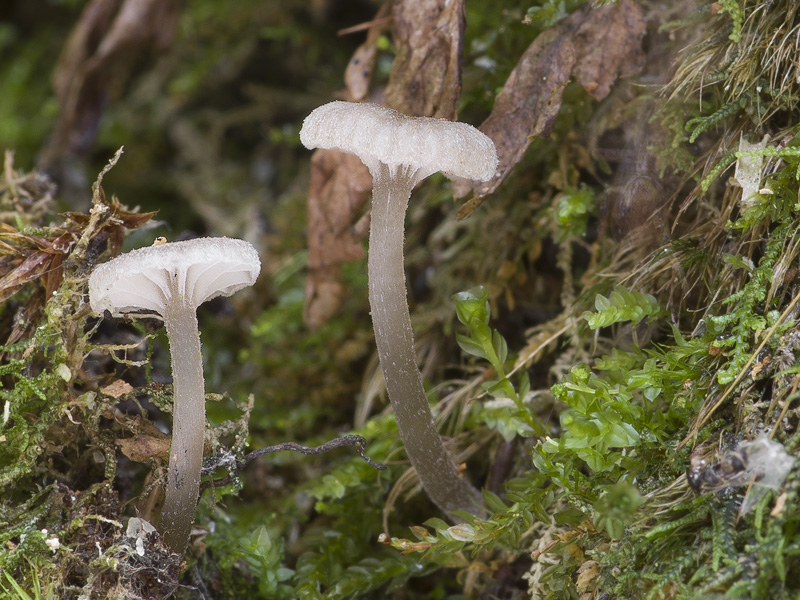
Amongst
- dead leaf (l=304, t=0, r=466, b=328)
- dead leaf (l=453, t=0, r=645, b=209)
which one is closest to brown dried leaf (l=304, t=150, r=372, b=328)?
dead leaf (l=304, t=0, r=466, b=328)

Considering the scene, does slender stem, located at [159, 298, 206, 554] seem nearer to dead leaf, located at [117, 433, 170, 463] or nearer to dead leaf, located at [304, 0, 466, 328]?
dead leaf, located at [117, 433, 170, 463]

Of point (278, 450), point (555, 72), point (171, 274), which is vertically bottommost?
point (278, 450)

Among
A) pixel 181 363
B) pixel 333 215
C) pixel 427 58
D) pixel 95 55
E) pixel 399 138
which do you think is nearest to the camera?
pixel 399 138

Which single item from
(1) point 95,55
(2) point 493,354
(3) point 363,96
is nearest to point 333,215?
(3) point 363,96

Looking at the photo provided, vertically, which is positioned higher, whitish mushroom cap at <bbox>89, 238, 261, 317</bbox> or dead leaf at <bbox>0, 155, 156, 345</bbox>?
dead leaf at <bbox>0, 155, 156, 345</bbox>

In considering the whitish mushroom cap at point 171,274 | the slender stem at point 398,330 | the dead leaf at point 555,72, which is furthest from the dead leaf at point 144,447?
the dead leaf at point 555,72

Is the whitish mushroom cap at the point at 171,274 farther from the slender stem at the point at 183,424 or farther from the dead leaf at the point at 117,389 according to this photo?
the dead leaf at the point at 117,389

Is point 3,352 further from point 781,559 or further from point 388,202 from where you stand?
point 781,559

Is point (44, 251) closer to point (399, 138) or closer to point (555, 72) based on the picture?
point (399, 138)
